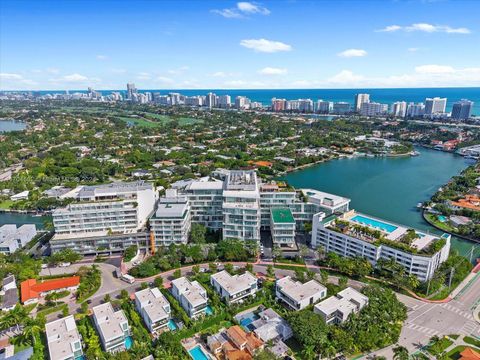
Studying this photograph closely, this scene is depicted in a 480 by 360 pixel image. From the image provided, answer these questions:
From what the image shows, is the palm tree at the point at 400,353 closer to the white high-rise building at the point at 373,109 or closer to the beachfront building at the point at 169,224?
the beachfront building at the point at 169,224

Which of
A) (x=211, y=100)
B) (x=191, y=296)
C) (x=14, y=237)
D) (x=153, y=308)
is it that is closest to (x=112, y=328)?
(x=153, y=308)

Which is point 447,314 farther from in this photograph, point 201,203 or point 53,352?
point 53,352

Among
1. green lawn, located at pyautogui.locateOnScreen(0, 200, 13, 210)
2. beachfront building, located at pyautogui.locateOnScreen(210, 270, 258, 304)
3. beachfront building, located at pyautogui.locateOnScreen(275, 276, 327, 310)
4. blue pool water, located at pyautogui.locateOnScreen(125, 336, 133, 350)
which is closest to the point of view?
blue pool water, located at pyautogui.locateOnScreen(125, 336, 133, 350)

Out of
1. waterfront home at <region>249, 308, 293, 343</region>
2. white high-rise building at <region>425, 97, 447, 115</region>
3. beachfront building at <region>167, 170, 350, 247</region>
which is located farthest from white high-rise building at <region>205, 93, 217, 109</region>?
waterfront home at <region>249, 308, 293, 343</region>

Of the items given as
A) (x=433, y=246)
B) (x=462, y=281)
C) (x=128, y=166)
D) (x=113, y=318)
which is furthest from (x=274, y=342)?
(x=128, y=166)

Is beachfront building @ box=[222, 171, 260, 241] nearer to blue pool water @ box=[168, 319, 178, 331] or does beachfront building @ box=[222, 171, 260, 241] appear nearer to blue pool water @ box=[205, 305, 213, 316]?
blue pool water @ box=[205, 305, 213, 316]
